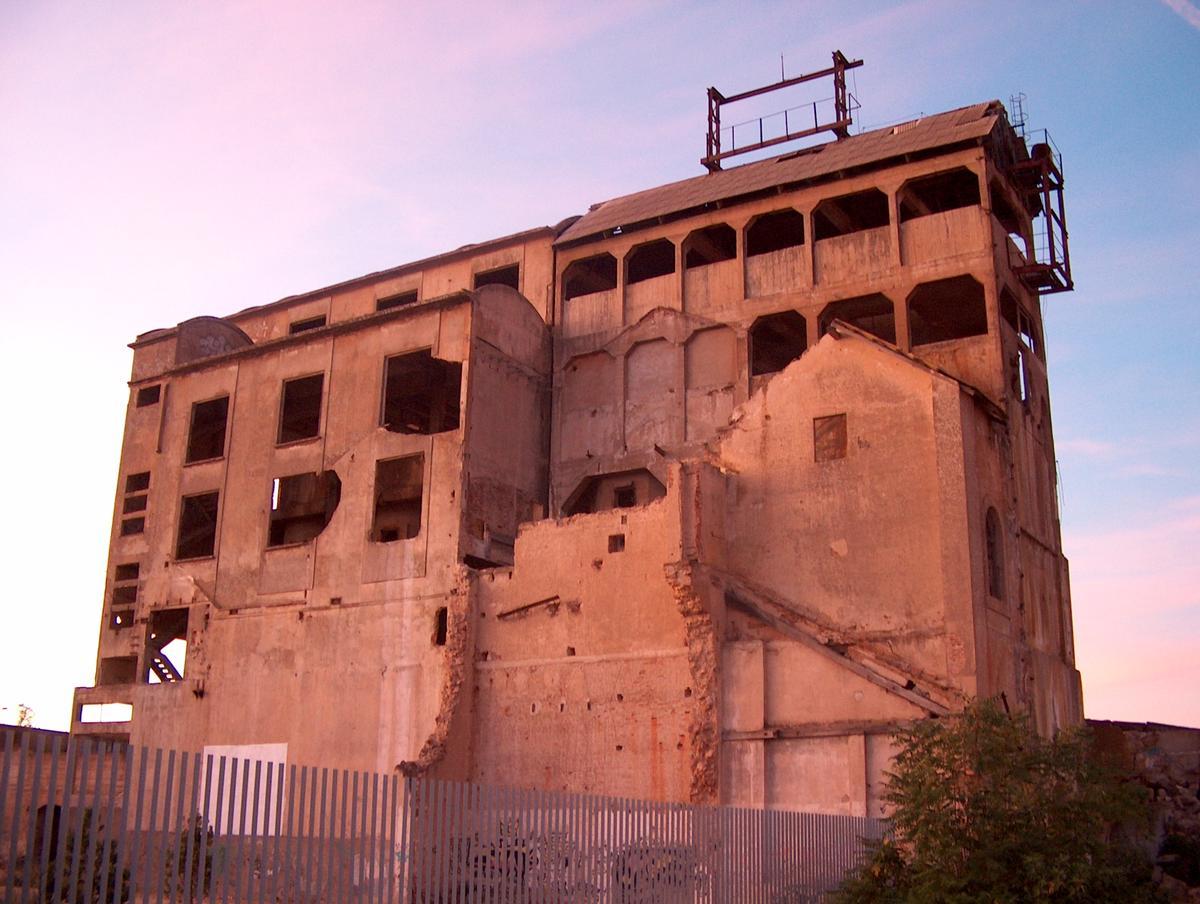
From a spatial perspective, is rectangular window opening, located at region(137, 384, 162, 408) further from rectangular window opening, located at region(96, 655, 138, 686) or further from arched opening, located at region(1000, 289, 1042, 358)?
arched opening, located at region(1000, 289, 1042, 358)

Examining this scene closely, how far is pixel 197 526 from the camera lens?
33.7 metres

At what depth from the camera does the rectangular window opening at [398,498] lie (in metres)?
29.9

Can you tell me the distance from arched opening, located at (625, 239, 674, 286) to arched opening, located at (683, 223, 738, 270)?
2.88ft

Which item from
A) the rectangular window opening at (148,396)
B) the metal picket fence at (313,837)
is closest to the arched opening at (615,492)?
the rectangular window opening at (148,396)

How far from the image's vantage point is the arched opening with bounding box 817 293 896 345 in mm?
28750

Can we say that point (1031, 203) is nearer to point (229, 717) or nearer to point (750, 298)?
point (750, 298)

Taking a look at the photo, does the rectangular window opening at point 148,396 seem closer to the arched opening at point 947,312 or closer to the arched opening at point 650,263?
the arched opening at point 650,263

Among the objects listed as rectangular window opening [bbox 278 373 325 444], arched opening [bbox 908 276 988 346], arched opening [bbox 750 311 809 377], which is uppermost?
arched opening [bbox 908 276 988 346]

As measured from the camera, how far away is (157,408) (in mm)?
34438

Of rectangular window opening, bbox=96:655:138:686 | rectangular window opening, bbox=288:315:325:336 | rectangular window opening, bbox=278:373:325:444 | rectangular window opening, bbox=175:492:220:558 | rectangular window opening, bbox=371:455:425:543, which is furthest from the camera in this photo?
rectangular window opening, bbox=288:315:325:336

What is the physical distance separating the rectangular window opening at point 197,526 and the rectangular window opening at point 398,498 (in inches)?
191

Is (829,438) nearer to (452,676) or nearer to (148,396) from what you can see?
(452,676)

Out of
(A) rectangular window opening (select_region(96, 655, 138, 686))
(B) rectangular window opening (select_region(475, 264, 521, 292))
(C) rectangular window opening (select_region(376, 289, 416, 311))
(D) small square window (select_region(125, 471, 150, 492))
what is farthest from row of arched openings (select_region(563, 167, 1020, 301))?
(A) rectangular window opening (select_region(96, 655, 138, 686))

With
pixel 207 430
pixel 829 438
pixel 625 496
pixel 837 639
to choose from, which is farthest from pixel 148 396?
pixel 837 639
